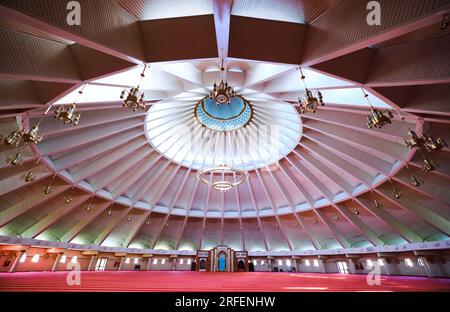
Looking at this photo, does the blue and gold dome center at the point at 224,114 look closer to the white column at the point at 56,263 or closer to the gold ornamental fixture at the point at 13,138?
the gold ornamental fixture at the point at 13,138

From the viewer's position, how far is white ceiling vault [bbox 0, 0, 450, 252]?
22.5 ft

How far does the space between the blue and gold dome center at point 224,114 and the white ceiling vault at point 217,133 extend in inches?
30.7

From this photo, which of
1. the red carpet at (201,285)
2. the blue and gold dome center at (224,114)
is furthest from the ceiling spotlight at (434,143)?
the blue and gold dome center at (224,114)

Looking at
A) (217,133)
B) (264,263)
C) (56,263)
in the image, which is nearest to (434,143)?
(217,133)

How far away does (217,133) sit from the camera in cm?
1973

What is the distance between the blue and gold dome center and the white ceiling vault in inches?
30.7

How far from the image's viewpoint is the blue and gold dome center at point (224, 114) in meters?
16.8

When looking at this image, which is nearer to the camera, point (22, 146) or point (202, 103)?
point (22, 146)

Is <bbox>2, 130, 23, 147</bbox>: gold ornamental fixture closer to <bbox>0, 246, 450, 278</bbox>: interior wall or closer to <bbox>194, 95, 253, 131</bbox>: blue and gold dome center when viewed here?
<bbox>194, 95, 253, 131</bbox>: blue and gold dome center

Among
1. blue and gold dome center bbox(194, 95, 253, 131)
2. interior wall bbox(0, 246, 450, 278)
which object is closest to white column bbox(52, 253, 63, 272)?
interior wall bbox(0, 246, 450, 278)

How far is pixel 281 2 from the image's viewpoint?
6656 mm

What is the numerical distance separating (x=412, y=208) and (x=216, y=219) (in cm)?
2108
